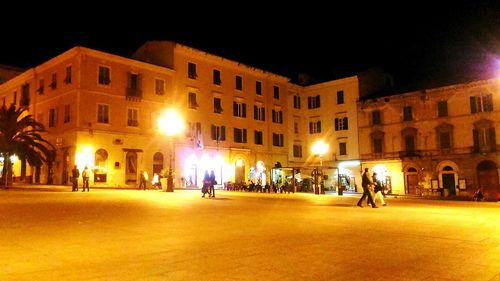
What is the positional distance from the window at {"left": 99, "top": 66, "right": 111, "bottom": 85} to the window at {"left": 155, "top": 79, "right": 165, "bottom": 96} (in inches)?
192

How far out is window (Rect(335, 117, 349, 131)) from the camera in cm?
5329

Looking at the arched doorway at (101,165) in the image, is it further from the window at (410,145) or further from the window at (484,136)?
the window at (484,136)

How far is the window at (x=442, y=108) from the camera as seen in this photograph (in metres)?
45.6

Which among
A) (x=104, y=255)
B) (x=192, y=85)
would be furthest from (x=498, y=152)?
(x=104, y=255)

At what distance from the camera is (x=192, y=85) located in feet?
144

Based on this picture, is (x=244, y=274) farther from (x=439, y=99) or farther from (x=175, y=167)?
(x=439, y=99)

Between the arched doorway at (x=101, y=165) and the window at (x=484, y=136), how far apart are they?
3604cm

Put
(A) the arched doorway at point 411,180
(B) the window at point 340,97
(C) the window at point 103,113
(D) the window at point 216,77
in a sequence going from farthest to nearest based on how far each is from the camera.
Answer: (B) the window at point 340,97 < (A) the arched doorway at point 411,180 < (D) the window at point 216,77 < (C) the window at point 103,113

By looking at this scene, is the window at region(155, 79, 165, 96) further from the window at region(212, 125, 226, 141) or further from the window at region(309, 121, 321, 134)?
the window at region(309, 121, 321, 134)

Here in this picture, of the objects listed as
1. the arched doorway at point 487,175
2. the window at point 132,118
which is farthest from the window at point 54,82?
the arched doorway at point 487,175

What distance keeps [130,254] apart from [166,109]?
35634mm

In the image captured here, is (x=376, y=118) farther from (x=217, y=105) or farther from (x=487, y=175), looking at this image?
(x=217, y=105)

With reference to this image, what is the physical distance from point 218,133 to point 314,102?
16685mm

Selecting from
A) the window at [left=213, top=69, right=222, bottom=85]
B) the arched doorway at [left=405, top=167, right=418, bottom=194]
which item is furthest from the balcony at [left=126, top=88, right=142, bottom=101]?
the arched doorway at [left=405, top=167, right=418, bottom=194]
